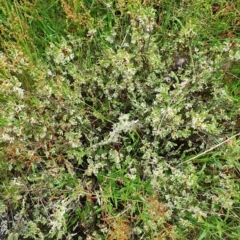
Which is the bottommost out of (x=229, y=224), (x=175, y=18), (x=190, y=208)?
(x=229, y=224)

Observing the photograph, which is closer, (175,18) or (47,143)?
(47,143)

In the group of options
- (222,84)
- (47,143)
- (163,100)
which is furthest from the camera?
(222,84)

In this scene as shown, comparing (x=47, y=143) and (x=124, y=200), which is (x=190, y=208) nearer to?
(x=124, y=200)

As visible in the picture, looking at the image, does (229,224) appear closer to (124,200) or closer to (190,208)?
(190,208)

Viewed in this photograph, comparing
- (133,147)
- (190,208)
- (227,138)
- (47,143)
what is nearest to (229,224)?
(190,208)

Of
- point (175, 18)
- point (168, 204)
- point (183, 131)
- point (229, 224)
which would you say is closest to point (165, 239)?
point (168, 204)

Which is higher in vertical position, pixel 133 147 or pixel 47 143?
pixel 47 143

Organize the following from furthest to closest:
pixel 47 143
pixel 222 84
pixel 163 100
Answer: pixel 222 84 → pixel 47 143 → pixel 163 100
